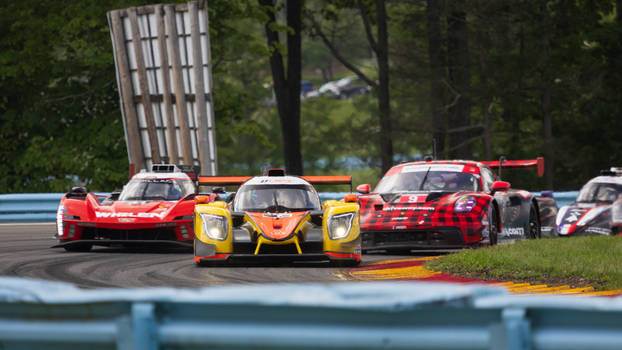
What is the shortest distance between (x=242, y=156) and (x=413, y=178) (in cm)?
5717

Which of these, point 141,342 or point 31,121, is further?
point 31,121

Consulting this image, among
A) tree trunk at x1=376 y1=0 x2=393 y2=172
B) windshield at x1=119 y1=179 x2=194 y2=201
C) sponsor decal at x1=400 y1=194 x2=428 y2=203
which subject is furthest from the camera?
tree trunk at x1=376 y1=0 x2=393 y2=172

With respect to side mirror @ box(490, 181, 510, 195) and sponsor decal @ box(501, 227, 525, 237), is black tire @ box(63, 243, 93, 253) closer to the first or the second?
side mirror @ box(490, 181, 510, 195)

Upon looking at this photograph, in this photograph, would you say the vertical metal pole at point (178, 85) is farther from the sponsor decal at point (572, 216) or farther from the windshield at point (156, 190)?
the sponsor decal at point (572, 216)

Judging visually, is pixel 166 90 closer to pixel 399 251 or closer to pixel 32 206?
pixel 32 206

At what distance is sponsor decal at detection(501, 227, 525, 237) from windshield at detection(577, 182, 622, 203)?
8.35ft

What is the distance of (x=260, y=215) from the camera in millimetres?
12727

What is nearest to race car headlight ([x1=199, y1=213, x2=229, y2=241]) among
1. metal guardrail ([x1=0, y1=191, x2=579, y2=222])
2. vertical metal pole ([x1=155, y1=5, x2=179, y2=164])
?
metal guardrail ([x1=0, y1=191, x2=579, y2=222])

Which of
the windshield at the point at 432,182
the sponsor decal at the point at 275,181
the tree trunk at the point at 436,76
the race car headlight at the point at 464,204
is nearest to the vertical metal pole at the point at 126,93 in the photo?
the windshield at the point at 432,182

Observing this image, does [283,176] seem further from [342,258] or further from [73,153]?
[73,153]

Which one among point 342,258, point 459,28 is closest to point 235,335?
point 342,258

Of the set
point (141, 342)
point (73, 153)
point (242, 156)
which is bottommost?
point (242, 156)

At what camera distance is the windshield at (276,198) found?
13508 mm

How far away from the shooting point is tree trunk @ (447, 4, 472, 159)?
112 feet
